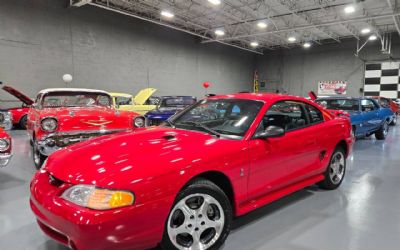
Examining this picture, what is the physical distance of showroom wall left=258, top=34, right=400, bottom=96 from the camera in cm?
1836

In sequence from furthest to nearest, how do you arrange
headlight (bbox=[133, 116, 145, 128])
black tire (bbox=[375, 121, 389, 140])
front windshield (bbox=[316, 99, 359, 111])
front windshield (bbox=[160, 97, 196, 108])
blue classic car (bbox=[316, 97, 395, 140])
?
front windshield (bbox=[160, 97, 196, 108]) < black tire (bbox=[375, 121, 389, 140]) < front windshield (bbox=[316, 99, 359, 111]) < blue classic car (bbox=[316, 97, 395, 140]) < headlight (bbox=[133, 116, 145, 128])

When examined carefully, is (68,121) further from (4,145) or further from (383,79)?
(383,79)

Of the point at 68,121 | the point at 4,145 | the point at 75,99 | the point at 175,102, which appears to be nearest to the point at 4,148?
the point at 4,145

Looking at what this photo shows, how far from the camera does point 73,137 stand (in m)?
4.17

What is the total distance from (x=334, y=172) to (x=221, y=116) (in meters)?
1.69

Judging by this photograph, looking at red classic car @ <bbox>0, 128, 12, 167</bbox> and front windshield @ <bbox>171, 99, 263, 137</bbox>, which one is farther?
red classic car @ <bbox>0, 128, 12, 167</bbox>

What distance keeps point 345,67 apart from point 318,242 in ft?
64.0

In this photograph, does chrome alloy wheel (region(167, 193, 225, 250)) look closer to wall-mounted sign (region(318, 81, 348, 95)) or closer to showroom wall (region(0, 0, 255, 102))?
showroom wall (region(0, 0, 255, 102))

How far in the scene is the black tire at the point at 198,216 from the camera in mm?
1825

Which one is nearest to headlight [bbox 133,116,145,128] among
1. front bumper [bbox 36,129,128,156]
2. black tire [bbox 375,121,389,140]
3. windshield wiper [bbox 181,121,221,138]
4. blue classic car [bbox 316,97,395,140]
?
front bumper [bbox 36,129,128,156]

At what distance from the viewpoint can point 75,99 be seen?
5.25m

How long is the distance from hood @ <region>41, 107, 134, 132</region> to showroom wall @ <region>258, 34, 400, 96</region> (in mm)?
18126

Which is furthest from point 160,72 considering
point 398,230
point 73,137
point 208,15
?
point 398,230

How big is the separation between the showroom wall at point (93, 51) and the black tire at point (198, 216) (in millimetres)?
10557
